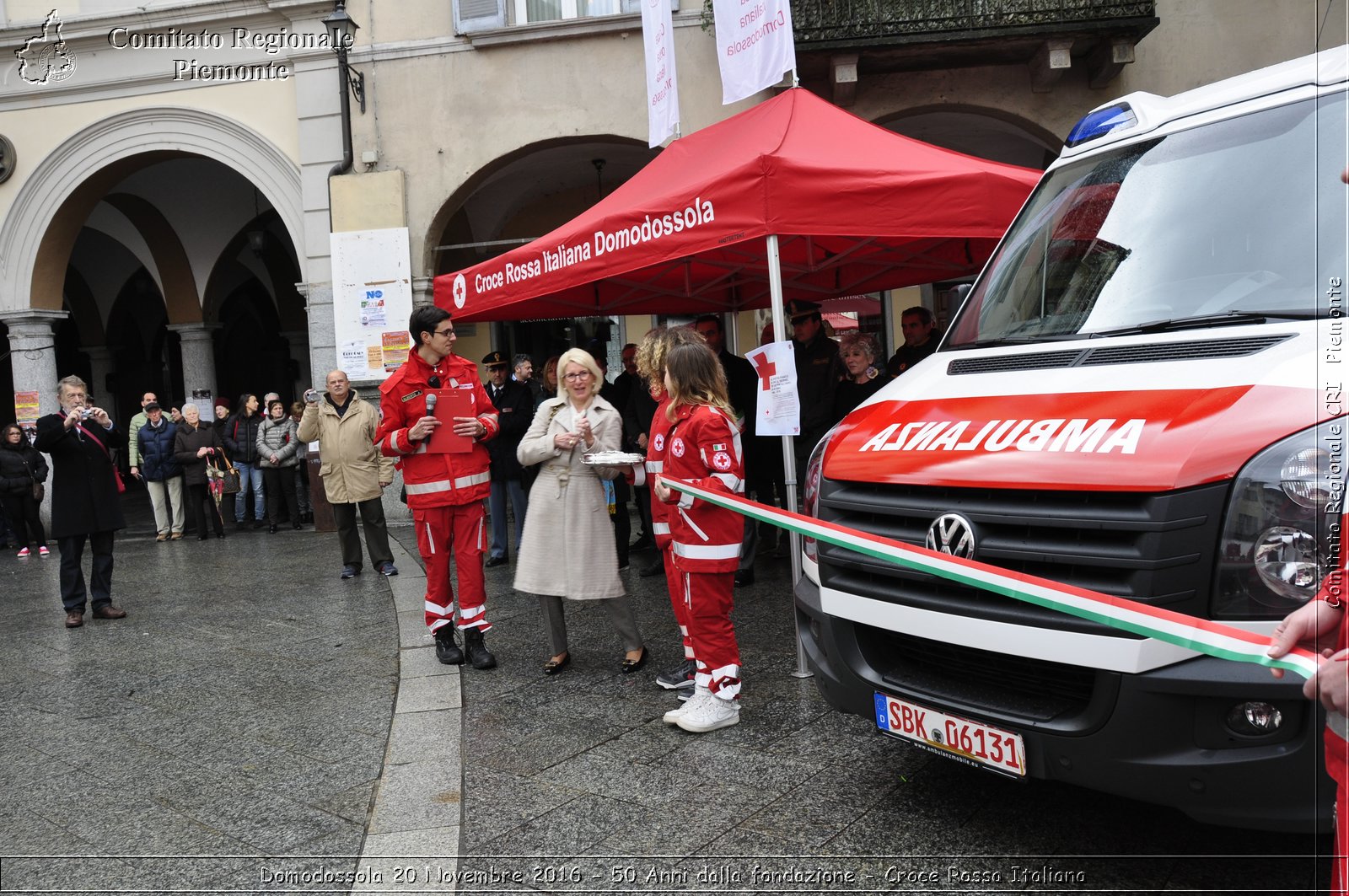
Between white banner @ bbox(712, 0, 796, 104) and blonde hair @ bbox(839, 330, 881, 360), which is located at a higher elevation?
white banner @ bbox(712, 0, 796, 104)

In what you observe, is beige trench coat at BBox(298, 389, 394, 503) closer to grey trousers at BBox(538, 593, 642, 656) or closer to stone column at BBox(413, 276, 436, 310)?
stone column at BBox(413, 276, 436, 310)

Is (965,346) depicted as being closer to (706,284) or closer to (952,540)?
(952,540)

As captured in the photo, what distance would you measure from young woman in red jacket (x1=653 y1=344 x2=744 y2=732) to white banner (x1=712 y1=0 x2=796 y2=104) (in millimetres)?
2370

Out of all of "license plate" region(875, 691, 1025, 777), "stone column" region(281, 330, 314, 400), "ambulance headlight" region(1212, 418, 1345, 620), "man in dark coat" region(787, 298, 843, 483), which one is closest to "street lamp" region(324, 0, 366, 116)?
"man in dark coat" region(787, 298, 843, 483)

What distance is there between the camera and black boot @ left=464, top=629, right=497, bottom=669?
18.9ft

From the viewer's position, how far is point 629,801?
380 cm

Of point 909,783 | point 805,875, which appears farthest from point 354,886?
point 909,783

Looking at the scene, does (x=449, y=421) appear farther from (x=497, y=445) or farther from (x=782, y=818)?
(x=497, y=445)

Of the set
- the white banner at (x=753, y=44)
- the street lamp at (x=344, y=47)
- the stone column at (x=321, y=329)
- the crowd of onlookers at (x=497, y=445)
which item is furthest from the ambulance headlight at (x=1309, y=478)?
the street lamp at (x=344, y=47)

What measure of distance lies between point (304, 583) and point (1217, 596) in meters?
7.94

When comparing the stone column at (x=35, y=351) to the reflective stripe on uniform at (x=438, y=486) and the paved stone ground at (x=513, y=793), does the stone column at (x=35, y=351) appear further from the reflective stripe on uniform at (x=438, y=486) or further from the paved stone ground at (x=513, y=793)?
the reflective stripe on uniform at (x=438, y=486)

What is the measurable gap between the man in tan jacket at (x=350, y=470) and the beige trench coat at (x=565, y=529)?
3993 millimetres

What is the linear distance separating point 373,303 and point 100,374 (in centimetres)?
1248

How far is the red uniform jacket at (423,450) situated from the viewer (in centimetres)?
570
